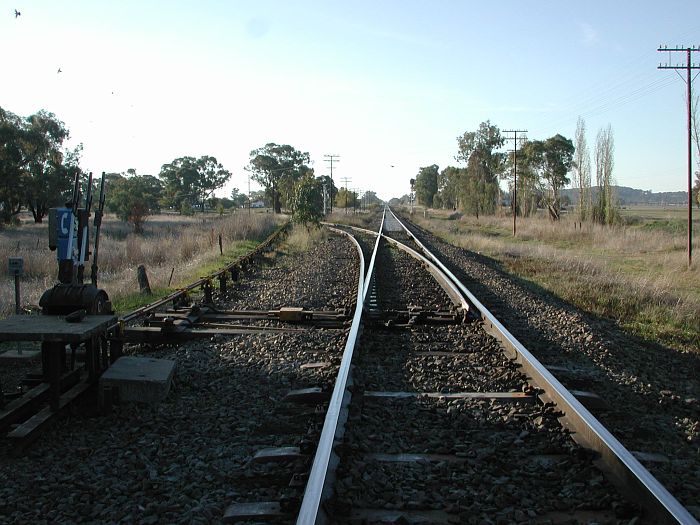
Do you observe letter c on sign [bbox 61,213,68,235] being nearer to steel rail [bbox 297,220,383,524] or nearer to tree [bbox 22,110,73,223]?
steel rail [bbox 297,220,383,524]

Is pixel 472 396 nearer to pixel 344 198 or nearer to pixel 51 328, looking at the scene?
pixel 51 328

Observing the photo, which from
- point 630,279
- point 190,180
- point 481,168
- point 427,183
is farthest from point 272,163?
point 630,279

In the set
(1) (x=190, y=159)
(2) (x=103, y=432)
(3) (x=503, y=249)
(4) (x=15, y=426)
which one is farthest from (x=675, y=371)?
(1) (x=190, y=159)

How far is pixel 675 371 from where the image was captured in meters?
5.96

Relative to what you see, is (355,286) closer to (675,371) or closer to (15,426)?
(675,371)

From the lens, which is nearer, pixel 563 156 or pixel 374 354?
pixel 374 354

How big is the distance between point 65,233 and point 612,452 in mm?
4167

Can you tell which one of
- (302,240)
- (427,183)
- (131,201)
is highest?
(427,183)

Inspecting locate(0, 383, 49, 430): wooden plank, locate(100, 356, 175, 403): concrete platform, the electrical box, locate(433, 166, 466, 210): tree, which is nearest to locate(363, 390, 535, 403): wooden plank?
locate(100, 356, 175, 403): concrete platform

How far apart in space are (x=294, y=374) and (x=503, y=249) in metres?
18.2

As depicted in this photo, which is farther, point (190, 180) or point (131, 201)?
point (190, 180)

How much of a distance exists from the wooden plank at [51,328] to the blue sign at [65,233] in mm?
514

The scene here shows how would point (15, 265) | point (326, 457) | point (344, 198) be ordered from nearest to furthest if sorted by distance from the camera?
point (326, 457) < point (15, 265) < point (344, 198)

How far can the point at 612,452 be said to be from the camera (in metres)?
3.36
